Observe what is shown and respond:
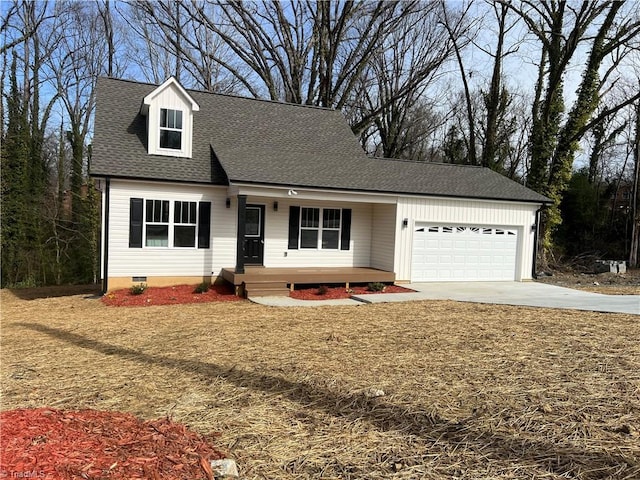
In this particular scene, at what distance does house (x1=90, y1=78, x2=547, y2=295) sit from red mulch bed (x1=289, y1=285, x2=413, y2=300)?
0.35 m

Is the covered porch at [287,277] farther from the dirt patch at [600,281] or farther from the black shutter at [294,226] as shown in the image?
the dirt patch at [600,281]

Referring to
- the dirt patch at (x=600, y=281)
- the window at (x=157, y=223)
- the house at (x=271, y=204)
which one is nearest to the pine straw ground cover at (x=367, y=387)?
the window at (x=157, y=223)

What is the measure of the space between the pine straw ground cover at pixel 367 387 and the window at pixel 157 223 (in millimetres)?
4390

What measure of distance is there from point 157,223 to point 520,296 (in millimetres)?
10576

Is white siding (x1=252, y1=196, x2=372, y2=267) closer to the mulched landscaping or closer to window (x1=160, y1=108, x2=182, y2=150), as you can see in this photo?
the mulched landscaping

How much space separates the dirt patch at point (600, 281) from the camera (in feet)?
50.3

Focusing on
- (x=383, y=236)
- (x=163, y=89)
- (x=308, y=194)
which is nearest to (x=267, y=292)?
(x=308, y=194)

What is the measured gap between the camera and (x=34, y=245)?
21359 mm

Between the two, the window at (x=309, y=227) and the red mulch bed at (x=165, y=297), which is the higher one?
the window at (x=309, y=227)

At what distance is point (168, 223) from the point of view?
13586 millimetres

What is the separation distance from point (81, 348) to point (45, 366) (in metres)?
1.03

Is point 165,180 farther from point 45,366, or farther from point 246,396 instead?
point 246,396

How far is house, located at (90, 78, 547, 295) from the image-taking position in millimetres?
13234

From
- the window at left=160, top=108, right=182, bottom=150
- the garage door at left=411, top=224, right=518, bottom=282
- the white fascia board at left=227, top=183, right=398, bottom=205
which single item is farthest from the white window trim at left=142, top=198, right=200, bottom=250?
the garage door at left=411, top=224, right=518, bottom=282
